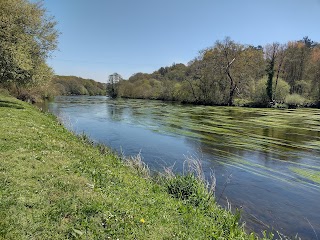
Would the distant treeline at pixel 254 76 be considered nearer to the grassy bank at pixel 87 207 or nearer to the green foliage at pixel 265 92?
the green foliage at pixel 265 92

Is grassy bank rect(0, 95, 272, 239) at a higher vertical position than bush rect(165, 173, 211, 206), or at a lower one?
higher

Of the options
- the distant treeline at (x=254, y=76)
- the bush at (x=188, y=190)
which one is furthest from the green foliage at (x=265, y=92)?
the bush at (x=188, y=190)

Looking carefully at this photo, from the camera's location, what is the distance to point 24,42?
81.5 ft

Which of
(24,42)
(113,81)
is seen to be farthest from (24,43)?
(113,81)

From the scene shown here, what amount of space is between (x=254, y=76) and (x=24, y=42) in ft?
197

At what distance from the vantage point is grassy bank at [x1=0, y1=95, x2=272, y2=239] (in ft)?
18.1

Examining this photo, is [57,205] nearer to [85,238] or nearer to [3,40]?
[85,238]

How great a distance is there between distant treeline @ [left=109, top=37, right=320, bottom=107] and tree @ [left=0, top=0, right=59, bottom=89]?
4840 cm

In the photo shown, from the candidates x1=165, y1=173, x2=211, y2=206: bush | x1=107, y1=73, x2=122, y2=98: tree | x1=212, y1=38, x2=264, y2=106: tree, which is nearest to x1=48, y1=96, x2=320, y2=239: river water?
x1=165, y1=173, x2=211, y2=206: bush

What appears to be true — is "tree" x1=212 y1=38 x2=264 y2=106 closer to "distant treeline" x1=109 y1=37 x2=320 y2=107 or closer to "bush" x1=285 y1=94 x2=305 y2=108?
"distant treeline" x1=109 y1=37 x2=320 y2=107

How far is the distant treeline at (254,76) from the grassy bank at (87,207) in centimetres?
5930

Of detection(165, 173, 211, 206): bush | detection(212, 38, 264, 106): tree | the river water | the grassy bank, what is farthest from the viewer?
detection(212, 38, 264, 106): tree

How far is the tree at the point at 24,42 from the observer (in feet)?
75.6

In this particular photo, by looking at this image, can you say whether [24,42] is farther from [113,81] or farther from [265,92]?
[113,81]
